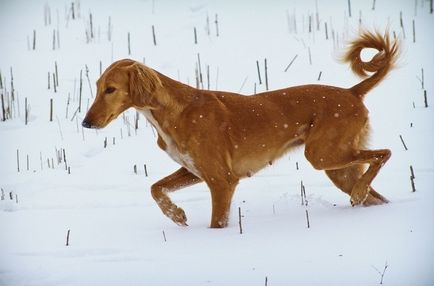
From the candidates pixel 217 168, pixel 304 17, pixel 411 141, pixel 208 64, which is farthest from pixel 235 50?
pixel 217 168

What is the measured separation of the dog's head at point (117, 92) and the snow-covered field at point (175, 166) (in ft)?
3.12

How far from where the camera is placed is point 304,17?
12367 millimetres

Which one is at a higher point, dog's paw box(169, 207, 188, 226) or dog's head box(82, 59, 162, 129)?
dog's head box(82, 59, 162, 129)

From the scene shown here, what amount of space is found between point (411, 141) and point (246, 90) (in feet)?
8.85

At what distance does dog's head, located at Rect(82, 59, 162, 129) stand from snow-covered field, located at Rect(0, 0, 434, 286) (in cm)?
95

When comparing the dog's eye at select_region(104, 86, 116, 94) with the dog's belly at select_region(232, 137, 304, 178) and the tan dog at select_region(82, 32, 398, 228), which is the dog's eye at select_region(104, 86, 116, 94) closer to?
the tan dog at select_region(82, 32, 398, 228)

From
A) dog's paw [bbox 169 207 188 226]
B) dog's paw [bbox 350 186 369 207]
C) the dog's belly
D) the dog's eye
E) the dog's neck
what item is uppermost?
the dog's eye

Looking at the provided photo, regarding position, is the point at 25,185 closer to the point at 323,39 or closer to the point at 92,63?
the point at 92,63

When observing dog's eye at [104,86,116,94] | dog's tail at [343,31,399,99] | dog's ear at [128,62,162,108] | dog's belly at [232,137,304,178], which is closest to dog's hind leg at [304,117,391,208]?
dog's belly at [232,137,304,178]

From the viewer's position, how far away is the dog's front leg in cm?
648

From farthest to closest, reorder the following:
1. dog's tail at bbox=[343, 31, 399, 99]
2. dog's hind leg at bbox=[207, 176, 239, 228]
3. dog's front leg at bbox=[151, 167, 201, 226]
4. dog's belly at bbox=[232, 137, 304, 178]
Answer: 1. dog's tail at bbox=[343, 31, 399, 99]
2. dog's belly at bbox=[232, 137, 304, 178]
3. dog's front leg at bbox=[151, 167, 201, 226]
4. dog's hind leg at bbox=[207, 176, 239, 228]

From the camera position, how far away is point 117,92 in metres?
6.30

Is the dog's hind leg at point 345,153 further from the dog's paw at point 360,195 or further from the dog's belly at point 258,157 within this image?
the dog's belly at point 258,157

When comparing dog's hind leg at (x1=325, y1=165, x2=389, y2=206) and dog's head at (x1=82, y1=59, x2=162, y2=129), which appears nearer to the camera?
dog's head at (x1=82, y1=59, x2=162, y2=129)
